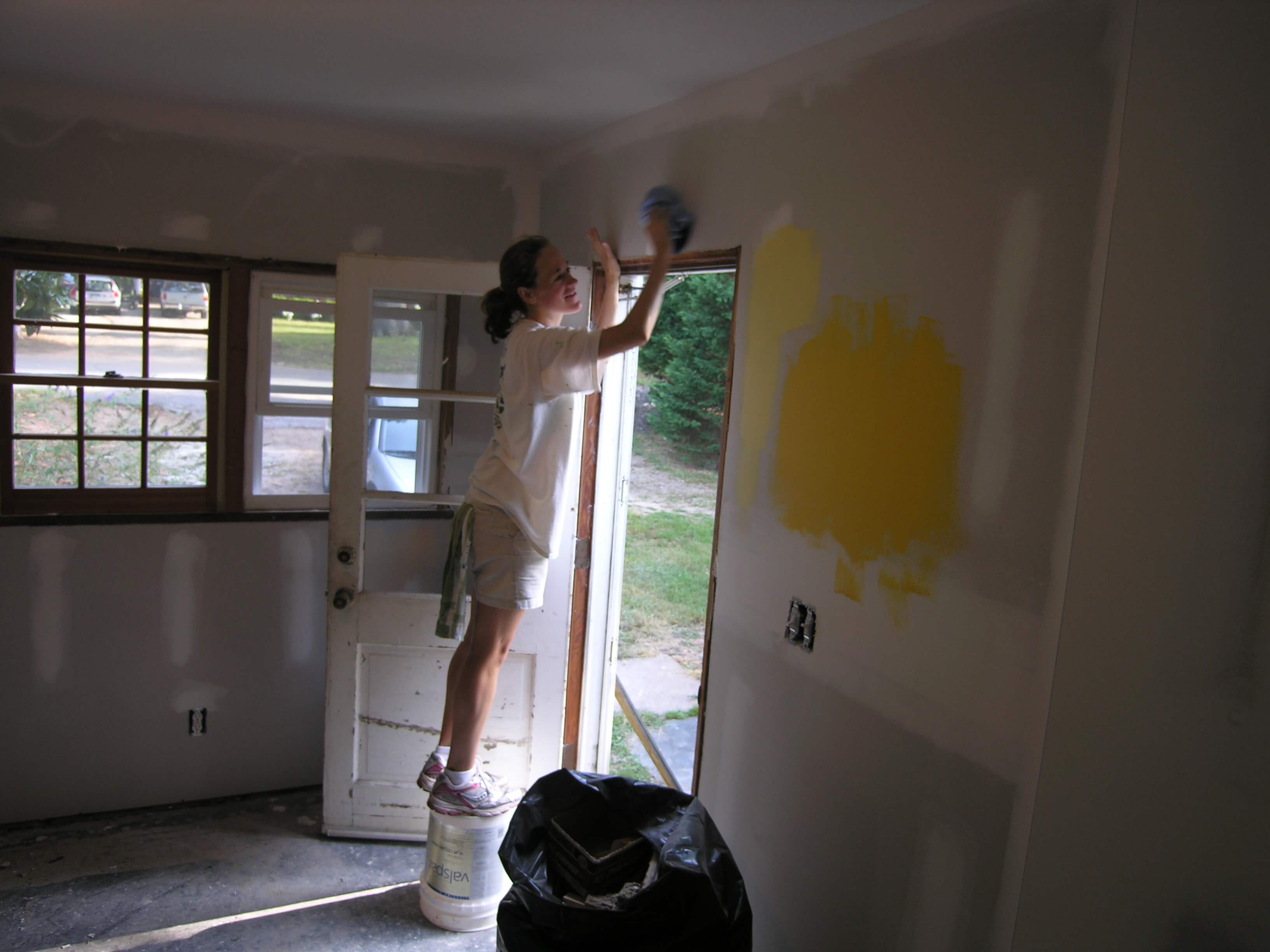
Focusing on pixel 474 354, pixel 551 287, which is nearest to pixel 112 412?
pixel 474 354

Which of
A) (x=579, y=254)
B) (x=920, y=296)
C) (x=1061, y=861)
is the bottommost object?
(x=1061, y=861)

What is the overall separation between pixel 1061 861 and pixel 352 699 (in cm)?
223

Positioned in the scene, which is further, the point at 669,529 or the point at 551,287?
the point at 669,529

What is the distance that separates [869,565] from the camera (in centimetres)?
172

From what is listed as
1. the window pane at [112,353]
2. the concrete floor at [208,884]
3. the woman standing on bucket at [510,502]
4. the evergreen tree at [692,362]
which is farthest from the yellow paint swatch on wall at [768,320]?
the evergreen tree at [692,362]

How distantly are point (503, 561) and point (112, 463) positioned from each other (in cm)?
183

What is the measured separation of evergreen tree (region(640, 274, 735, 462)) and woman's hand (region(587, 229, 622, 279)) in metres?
5.43

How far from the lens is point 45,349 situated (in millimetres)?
3096

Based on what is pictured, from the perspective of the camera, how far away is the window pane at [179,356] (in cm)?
324

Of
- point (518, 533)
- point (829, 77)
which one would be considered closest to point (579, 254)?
point (518, 533)

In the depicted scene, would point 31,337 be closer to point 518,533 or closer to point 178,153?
point 178,153

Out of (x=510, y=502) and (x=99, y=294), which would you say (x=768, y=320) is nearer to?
(x=510, y=502)

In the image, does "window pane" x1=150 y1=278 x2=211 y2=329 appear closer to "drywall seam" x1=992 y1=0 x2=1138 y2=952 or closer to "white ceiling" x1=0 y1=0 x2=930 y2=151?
"white ceiling" x1=0 y1=0 x2=930 y2=151

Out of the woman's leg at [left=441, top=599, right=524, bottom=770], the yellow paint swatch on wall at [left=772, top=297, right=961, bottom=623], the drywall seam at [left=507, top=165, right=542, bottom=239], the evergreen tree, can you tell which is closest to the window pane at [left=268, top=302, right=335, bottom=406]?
the drywall seam at [left=507, top=165, right=542, bottom=239]
